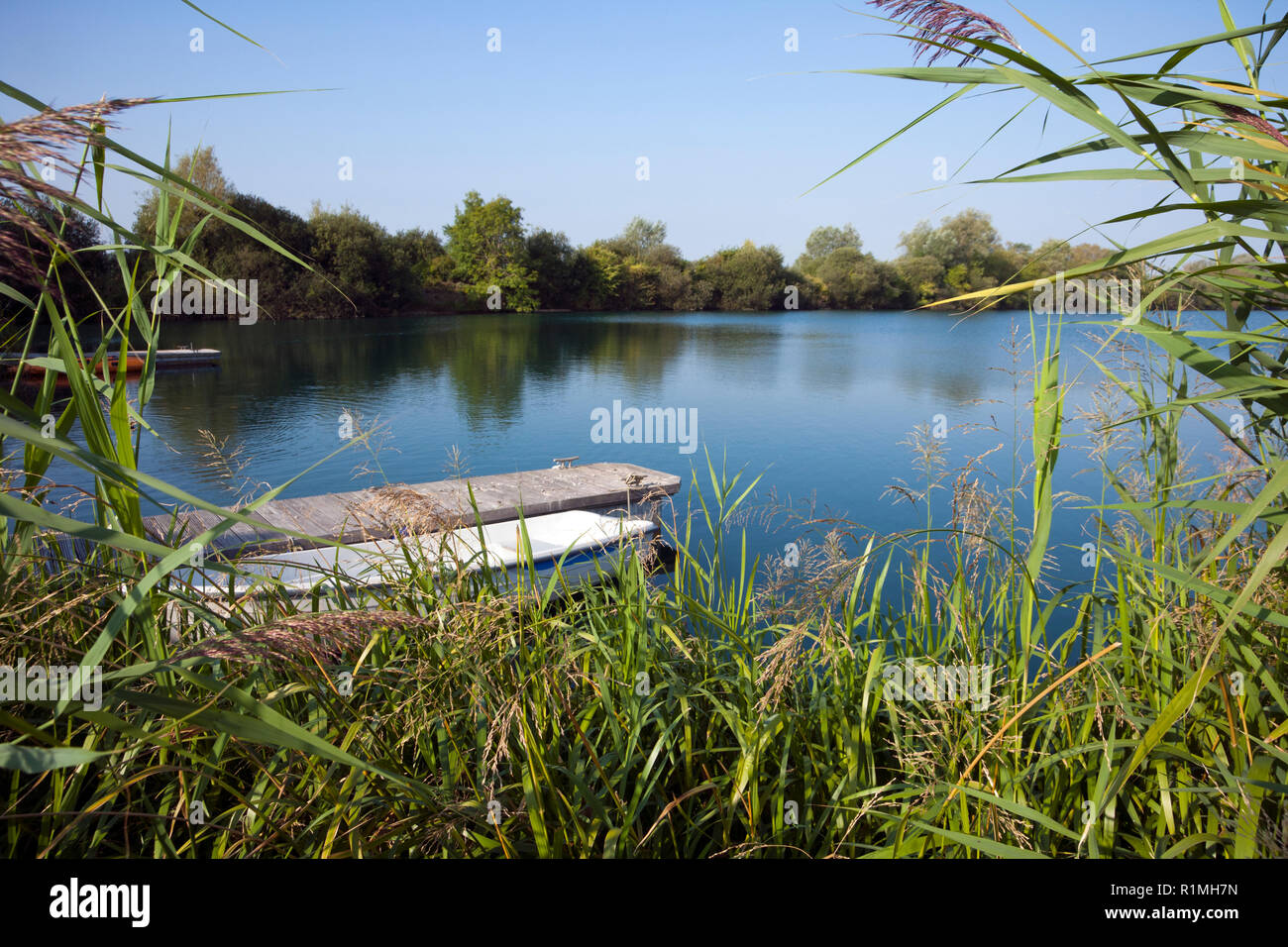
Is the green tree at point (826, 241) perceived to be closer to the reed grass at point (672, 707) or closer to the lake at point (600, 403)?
the lake at point (600, 403)

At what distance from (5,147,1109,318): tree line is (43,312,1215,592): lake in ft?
10.4

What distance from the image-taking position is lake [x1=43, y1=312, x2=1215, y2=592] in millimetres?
11648

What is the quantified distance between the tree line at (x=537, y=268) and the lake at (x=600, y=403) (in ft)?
10.4

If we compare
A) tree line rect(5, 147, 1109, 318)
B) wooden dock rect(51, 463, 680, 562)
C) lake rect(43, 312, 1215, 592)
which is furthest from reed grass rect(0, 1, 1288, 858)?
tree line rect(5, 147, 1109, 318)

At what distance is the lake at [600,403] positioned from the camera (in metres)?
11.6

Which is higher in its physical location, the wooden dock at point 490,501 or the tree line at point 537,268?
the tree line at point 537,268

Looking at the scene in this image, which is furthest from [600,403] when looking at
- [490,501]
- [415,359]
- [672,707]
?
[672,707]

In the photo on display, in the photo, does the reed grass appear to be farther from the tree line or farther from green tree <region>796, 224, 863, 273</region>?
green tree <region>796, 224, 863, 273</region>

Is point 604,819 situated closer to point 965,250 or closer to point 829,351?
point 829,351

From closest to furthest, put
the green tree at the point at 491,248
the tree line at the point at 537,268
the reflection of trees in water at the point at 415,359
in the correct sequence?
the reflection of trees in water at the point at 415,359 < the tree line at the point at 537,268 < the green tree at the point at 491,248

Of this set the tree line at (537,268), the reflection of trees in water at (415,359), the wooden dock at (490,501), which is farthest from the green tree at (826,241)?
the wooden dock at (490,501)

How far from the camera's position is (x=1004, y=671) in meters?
1.72

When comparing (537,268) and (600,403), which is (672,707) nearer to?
(600,403)
